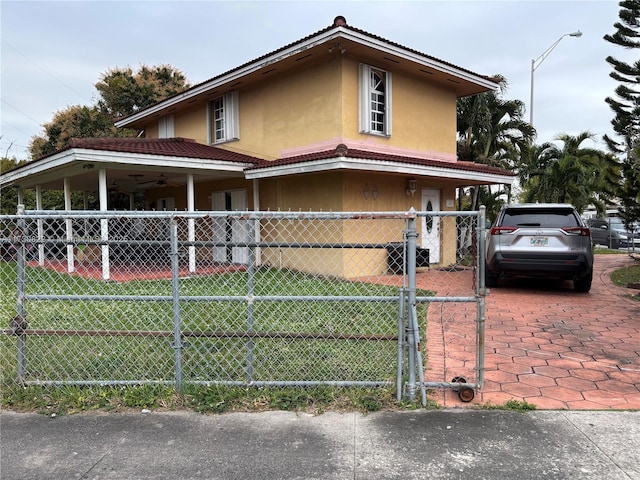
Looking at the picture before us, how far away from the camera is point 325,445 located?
314 centimetres

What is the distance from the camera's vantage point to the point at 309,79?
37.3ft

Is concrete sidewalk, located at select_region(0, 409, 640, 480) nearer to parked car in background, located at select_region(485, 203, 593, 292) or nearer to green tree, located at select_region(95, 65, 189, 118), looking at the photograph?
parked car in background, located at select_region(485, 203, 593, 292)

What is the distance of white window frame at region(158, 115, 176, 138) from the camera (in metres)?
16.7

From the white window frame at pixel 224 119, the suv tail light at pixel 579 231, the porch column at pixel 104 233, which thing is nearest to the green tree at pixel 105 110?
the white window frame at pixel 224 119

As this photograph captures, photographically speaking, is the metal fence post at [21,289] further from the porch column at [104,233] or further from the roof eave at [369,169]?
the roof eave at [369,169]

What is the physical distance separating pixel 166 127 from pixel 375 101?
29.6ft

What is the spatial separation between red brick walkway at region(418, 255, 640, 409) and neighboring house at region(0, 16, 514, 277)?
389 cm

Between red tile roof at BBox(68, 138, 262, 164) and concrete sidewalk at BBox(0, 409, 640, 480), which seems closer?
concrete sidewalk at BBox(0, 409, 640, 480)

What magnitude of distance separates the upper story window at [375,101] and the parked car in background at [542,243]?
4208 mm

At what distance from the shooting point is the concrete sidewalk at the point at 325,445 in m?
2.85

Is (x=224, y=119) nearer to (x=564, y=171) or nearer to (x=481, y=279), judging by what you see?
(x=481, y=279)

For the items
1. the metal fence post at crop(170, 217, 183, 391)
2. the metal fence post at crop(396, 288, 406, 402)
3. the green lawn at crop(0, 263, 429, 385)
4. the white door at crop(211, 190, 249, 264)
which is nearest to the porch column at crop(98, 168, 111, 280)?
the green lawn at crop(0, 263, 429, 385)

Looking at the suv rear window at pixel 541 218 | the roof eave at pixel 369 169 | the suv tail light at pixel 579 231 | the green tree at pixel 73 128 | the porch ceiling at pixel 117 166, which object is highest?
the green tree at pixel 73 128

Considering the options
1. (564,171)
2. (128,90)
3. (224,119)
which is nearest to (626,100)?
(564,171)
